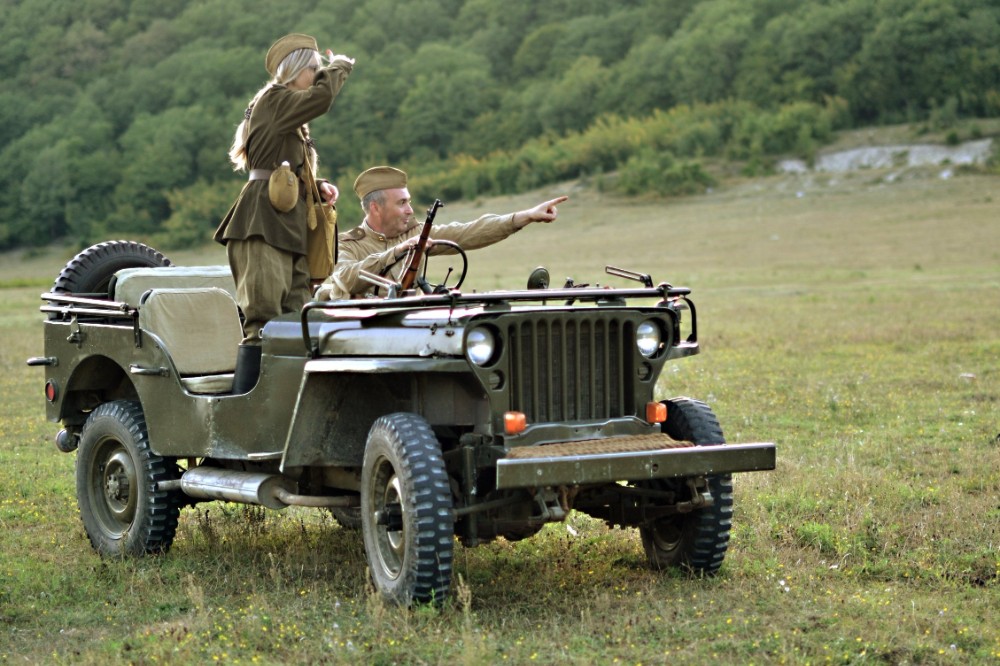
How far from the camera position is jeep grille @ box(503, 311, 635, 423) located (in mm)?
5500

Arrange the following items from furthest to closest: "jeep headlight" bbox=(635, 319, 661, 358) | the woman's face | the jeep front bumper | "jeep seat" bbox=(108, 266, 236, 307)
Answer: "jeep seat" bbox=(108, 266, 236, 307)
the woman's face
"jeep headlight" bbox=(635, 319, 661, 358)
the jeep front bumper

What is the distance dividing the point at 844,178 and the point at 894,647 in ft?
185

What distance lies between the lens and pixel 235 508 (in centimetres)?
816

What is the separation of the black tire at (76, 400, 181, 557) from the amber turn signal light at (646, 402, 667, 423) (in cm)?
263

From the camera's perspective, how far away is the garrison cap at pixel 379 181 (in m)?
6.91

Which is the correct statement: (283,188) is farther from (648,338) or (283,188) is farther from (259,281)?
(648,338)

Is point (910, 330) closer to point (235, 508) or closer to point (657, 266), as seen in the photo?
point (235, 508)

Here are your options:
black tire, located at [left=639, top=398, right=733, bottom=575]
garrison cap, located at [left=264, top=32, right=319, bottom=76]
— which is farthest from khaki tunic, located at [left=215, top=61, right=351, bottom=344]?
black tire, located at [left=639, top=398, right=733, bottom=575]

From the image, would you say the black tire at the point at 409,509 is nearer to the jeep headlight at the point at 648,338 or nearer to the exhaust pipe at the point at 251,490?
the exhaust pipe at the point at 251,490

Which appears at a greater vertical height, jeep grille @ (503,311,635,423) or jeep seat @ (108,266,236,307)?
jeep seat @ (108,266,236,307)

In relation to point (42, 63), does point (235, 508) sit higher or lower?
lower

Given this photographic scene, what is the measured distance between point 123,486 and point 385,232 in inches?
76.5

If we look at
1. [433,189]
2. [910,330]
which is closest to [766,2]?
[433,189]

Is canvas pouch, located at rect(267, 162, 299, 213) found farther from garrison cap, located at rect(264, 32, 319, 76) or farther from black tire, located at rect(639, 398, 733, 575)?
black tire, located at rect(639, 398, 733, 575)
